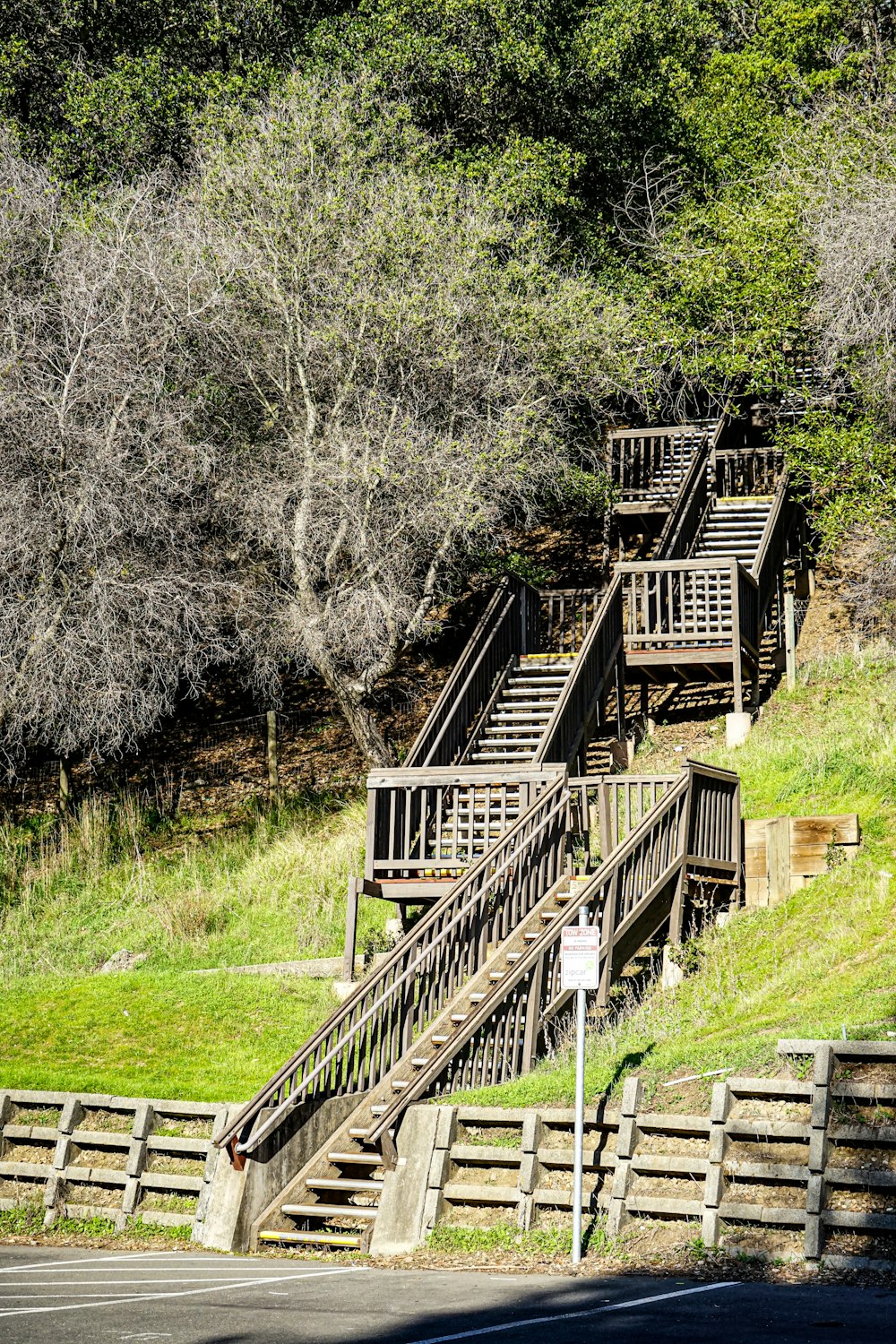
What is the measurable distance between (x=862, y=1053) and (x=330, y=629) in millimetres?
12710

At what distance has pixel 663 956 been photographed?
1524cm

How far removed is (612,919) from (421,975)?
6.15 ft

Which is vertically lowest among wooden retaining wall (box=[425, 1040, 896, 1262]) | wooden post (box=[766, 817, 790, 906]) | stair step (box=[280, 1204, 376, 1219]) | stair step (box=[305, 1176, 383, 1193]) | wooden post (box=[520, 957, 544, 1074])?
stair step (box=[280, 1204, 376, 1219])

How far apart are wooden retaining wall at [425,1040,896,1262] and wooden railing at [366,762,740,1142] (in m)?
0.85

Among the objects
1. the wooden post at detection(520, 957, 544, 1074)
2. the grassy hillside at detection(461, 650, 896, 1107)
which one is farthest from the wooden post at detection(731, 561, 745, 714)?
the wooden post at detection(520, 957, 544, 1074)

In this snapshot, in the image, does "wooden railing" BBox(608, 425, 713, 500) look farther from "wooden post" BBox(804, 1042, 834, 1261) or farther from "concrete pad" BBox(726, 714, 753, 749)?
"wooden post" BBox(804, 1042, 834, 1261)

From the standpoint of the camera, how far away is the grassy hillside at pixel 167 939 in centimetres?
1500

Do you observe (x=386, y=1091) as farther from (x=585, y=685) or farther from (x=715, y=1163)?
(x=585, y=685)

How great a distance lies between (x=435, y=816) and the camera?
16641 millimetres

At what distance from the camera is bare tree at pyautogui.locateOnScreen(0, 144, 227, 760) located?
1997 centimetres

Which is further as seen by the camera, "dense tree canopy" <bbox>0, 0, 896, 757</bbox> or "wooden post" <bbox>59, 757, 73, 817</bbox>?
"wooden post" <bbox>59, 757, 73, 817</bbox>

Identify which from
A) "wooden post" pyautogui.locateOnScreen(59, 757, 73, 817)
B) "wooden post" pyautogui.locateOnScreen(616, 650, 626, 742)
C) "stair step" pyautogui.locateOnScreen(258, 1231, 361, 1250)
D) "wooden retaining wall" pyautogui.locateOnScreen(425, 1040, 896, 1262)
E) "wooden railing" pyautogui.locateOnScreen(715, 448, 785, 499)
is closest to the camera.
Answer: "wooden retaining wall" pyautogui.locateOnScreen(425, 1040, 896, 1262)

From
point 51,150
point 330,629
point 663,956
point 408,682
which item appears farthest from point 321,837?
point 51,150

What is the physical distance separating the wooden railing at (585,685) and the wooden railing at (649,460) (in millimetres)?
6087
